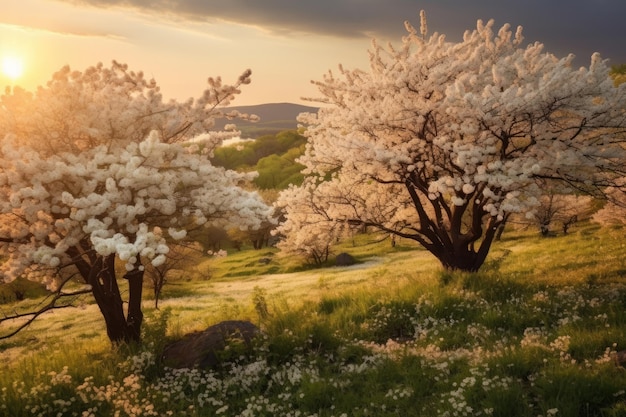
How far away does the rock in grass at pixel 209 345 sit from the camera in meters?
10.9

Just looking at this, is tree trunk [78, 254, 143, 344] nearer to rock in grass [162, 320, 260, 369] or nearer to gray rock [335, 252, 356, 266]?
rock in grass [162, 320, 260, 369]

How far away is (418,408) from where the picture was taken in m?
8.22

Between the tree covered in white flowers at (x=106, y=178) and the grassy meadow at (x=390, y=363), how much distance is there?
6.10ft

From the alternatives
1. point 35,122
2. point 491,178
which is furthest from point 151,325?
point 491,178

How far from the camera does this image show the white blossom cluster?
948 cm

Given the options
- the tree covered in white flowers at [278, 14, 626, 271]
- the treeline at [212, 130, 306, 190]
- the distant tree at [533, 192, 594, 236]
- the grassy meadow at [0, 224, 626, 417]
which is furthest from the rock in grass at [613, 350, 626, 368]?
the treeline at [212, 130, 306, 190]

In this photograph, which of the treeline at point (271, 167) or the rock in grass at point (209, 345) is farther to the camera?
the treeline at point (271, 167)

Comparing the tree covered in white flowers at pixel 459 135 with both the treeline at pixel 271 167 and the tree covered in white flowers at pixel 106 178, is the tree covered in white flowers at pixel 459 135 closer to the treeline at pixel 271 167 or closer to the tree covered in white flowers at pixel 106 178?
the tree covered in white flowers at pixel 106 178

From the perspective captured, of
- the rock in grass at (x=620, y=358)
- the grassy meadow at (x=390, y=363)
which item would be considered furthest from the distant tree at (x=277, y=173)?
the rock in grass at (x=620, y=358)

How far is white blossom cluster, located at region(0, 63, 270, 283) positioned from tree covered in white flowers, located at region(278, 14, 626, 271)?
215 inches

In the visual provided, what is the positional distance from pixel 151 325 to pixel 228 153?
17917 cm

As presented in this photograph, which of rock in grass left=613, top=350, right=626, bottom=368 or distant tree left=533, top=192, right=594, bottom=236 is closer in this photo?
rock in grass left=613, top=350, right=626, bottom=368

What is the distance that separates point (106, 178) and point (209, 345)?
14.5 ft

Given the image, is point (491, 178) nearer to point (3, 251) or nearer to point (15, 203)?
point (15, 203)
